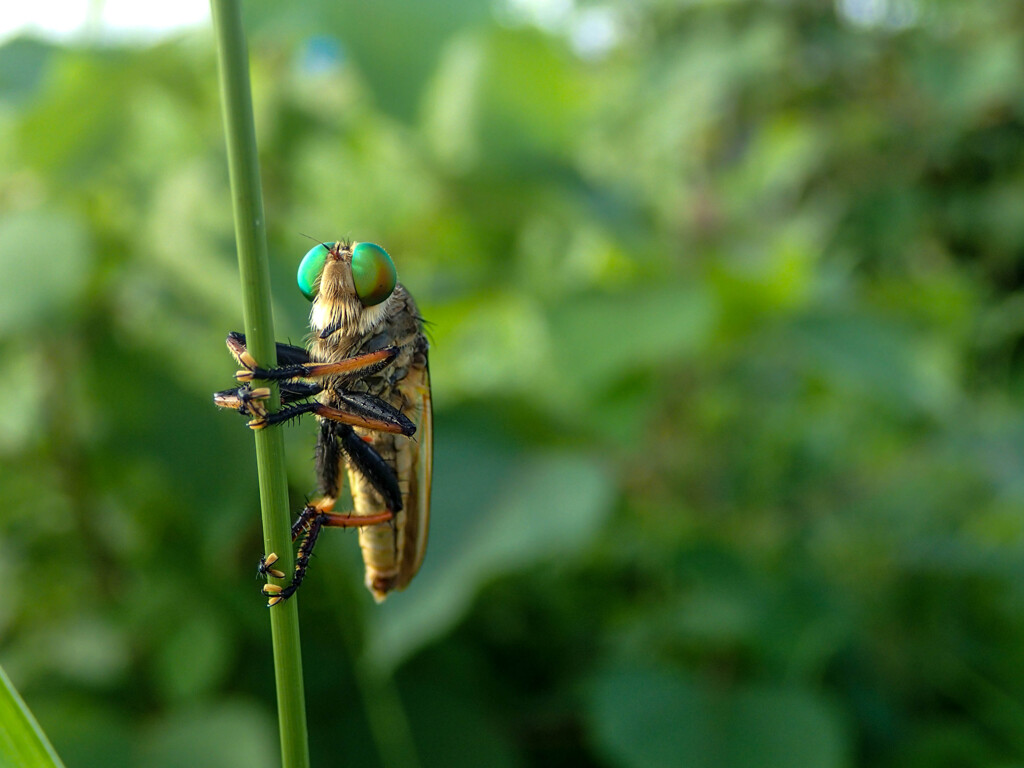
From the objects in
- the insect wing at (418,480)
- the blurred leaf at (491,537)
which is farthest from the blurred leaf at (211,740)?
the insect wing at (418,480)

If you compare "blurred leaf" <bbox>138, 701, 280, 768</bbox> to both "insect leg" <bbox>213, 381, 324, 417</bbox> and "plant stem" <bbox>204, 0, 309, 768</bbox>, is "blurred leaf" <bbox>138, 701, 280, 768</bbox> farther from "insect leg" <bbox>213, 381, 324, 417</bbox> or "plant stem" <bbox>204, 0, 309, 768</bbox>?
"plant stem" <bbox>204, 0, 309, 768</bbox>

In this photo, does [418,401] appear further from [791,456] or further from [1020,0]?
[1020,0]

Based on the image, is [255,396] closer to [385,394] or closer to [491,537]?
[385,394]

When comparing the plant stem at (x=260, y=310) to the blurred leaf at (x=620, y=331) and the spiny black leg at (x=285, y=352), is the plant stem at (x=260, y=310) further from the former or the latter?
the blurred leaf at (x=620, y=331)

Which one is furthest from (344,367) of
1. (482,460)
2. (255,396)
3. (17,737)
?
(482,460)

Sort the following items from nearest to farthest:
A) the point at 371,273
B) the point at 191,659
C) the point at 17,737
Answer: the point at 17,737 < the point at 371,273 < the point at 191,659

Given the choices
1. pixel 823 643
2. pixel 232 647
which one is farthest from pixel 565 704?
pixel 232 647

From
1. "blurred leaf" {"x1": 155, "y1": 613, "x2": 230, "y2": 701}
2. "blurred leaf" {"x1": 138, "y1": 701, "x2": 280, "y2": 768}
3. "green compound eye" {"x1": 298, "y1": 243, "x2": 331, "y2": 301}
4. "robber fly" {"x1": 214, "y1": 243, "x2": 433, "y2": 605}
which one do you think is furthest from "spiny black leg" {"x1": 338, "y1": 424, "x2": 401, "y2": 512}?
"blurred leaf" {"x1": 155, "y1": 613, "x2": 230, "y2": 701}
